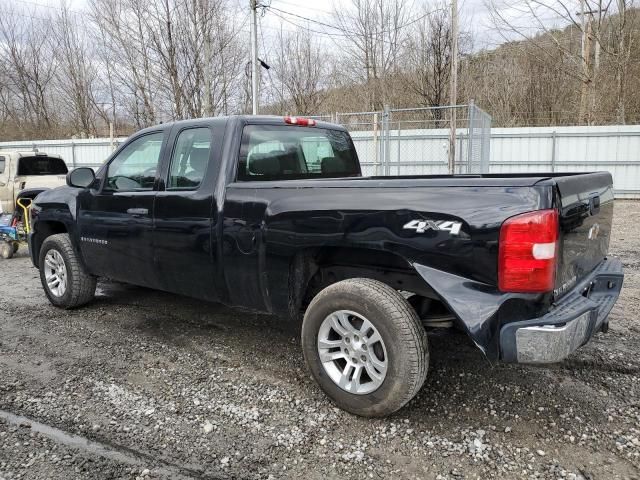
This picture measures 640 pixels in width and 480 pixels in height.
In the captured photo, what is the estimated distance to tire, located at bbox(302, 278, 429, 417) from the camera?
2936 mm

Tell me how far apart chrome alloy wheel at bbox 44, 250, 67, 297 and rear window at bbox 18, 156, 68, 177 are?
22.6 ft

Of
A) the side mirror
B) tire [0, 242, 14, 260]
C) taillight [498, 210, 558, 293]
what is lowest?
tire [0, 242, 14, 260]

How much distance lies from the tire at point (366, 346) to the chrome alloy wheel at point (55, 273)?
3.27 m

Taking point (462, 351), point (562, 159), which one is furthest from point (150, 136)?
point (562, 159)

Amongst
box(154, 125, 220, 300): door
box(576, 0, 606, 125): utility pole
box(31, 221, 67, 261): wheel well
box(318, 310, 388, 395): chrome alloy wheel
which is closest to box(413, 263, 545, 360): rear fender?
box(318, 310, 388, 395): chrome alloy wheel

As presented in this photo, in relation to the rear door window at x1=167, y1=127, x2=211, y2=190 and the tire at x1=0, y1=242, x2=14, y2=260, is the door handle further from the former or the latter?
the tire at x1=0, y1=242, x2=14, y2=260

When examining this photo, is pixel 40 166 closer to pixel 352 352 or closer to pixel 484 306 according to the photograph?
pixel 352 352

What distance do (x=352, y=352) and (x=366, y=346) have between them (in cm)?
12

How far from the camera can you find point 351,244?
313 cm

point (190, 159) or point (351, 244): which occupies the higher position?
point (190, 159)

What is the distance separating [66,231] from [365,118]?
18.7 m

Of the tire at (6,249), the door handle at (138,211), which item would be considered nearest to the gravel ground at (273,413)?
the door handle at (138,211)

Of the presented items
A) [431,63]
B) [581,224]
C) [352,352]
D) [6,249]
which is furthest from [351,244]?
[431,63]

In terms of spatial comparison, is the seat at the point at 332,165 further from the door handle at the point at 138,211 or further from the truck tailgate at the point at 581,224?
the truck tailgate at the point at 581,224
